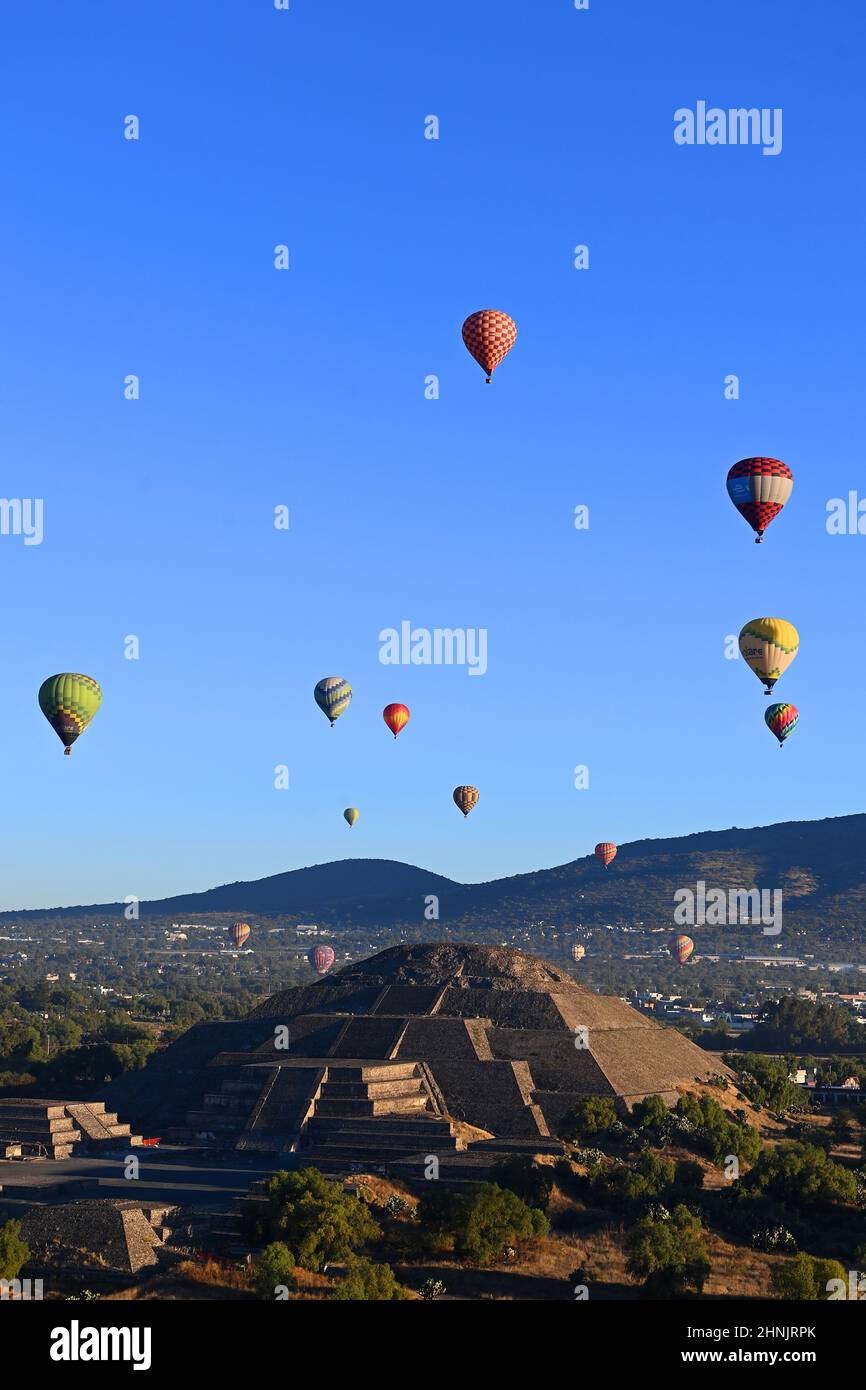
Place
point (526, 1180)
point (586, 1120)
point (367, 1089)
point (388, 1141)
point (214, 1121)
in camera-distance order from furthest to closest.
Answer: point (214, 1121)
point (367, 1089)
point (586, 1120)
point (388, 1141)
point (526, 1180)

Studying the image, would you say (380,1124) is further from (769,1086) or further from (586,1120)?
Result: (769,1086)

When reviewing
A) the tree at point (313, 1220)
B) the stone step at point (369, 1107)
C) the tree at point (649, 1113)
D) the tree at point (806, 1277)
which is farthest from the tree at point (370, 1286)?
the tree at point (649, 1113)

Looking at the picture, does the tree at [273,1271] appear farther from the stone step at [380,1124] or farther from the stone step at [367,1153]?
the stone step at [380,1124]

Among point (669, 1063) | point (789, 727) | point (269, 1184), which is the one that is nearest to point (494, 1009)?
point (669, 1063)

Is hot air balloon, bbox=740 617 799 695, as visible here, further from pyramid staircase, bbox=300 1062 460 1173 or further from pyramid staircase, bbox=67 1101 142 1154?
pyramid staircase, bbox=67 1101 142 1154

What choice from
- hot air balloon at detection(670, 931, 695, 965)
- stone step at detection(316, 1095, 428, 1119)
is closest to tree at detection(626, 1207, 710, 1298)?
stone step at detection(316, 1095, 428, 1119)

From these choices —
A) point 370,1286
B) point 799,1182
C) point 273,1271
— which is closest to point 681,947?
point 799,1182

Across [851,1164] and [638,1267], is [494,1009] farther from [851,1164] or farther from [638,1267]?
[638,1267]
